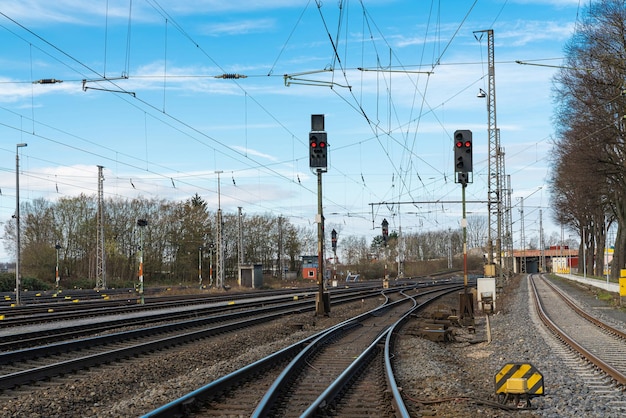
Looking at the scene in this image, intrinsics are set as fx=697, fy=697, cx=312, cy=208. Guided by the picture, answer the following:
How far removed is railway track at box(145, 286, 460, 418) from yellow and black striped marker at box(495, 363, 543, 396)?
1509 millimetres

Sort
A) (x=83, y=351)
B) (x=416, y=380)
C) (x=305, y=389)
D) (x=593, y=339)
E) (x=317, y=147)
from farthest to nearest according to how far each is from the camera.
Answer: (x=317, y=147), (x=593, y=339), (x=83, y=351), (x=416, y=380), (x=305, y=389)

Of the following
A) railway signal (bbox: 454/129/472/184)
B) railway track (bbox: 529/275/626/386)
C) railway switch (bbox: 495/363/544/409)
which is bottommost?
railway track (bbox: 529/275/626/386)

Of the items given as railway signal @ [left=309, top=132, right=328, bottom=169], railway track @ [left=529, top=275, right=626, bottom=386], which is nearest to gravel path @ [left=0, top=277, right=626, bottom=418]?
railway track @ [left=529, top=275, right=626, bottom=386]

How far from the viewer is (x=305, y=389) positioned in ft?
37.1

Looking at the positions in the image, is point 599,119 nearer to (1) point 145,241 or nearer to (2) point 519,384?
(2) point 519,384

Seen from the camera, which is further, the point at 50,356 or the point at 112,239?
the point at 112,239

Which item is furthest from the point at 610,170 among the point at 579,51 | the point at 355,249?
the point at 355,249

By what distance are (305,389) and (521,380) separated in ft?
11.5

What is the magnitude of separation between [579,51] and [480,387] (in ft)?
111

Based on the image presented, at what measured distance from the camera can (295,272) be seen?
9500 cm

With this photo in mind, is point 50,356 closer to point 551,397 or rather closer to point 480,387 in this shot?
point 480,387

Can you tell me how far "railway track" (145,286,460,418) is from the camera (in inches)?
365

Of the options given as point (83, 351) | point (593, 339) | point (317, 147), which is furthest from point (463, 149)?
point (83, 351)

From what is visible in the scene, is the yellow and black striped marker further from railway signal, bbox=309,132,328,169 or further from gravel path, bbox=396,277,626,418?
railway signal, bbox=309,132,328,169
